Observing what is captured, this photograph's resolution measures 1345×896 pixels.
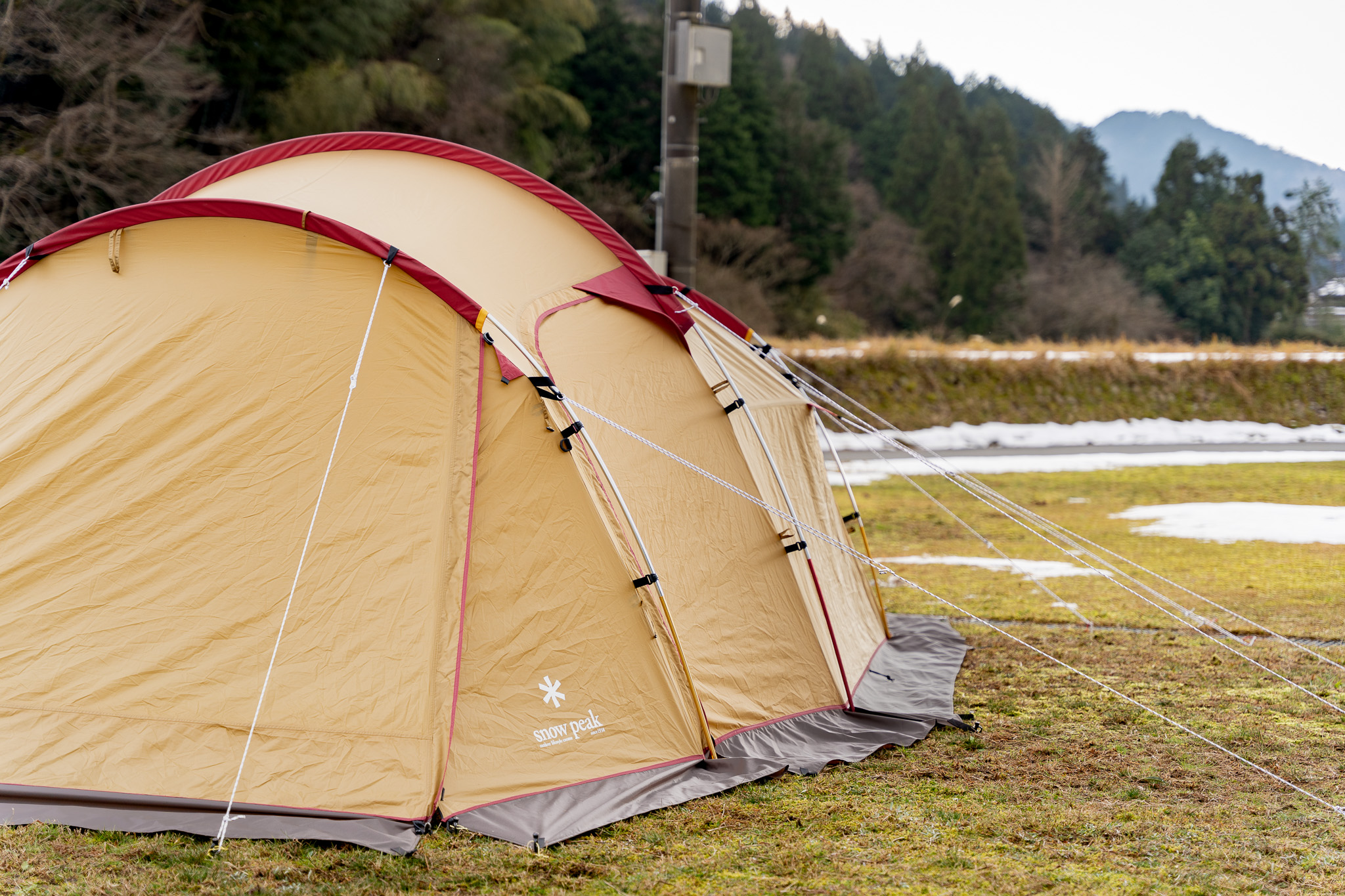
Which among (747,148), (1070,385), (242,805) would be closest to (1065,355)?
(1070,385)

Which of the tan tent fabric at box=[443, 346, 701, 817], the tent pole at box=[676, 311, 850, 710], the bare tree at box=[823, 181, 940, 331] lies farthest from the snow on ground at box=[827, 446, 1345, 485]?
the bare tree at box=[823, 181, 940, 331]

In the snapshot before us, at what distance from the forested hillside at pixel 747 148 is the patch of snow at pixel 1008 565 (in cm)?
1266

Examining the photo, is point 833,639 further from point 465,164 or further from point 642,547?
point 465,164

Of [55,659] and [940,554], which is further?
[940,554]

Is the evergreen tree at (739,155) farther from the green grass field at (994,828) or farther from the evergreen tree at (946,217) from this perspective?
the green grass field at (994,828)

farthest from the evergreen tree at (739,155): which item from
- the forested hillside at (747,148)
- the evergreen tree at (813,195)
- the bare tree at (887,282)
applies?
the bare tree at (887,282)

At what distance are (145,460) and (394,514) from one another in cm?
104

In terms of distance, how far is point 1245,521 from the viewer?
9883 mm

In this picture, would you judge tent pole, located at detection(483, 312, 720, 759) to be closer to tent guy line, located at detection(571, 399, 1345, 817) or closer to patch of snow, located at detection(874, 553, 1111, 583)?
tent guy line, located at detection(571, 399, 1345, 817)

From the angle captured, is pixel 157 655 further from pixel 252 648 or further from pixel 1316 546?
pixel 1316 546

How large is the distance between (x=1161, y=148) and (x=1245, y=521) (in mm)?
57951

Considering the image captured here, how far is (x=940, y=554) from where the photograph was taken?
28.8 ft

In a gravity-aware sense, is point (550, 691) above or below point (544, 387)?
below

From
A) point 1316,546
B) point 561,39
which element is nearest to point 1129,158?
point 561,39
